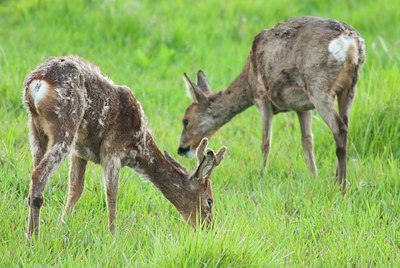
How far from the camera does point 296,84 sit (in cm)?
857

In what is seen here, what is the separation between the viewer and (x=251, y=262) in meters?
6.05

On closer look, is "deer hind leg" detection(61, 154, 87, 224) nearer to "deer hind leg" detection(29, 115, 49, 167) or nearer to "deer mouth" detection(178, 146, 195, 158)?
"deer hind leg" detection(29, 115, 49, 167)

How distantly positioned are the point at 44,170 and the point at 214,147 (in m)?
3.49

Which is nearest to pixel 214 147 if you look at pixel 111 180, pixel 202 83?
pixel 202 83

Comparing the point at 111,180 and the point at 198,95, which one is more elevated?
the point at 111,180

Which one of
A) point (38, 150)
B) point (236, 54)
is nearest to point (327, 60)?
point (38, 150)

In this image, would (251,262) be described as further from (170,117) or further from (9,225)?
(170,117)

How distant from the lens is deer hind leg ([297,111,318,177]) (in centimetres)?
870

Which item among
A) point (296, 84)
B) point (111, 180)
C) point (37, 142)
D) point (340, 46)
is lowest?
point (111, 180)

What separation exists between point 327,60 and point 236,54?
400cm

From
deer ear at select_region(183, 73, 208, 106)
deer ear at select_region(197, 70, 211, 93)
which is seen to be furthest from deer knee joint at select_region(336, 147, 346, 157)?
deer ear at select_region(197, 70, 211, 93)

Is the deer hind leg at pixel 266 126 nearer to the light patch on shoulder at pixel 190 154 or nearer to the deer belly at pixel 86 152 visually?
the light patch on shoulder at pixel 190 154

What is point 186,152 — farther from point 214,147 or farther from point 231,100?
point 231,100

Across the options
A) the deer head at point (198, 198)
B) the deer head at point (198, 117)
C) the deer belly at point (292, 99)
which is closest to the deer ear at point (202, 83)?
the deer head at point (198, 117)
